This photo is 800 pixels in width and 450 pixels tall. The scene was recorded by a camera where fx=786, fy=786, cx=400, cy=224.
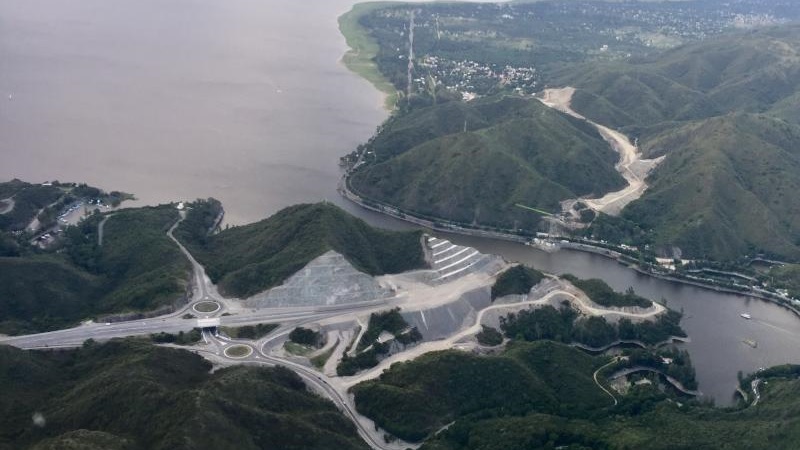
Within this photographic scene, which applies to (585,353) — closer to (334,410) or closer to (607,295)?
(607,295)

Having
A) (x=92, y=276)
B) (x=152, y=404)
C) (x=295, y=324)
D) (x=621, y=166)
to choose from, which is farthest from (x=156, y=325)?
(x=621, y=166)

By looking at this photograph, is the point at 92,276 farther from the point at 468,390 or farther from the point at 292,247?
the point at 468,390

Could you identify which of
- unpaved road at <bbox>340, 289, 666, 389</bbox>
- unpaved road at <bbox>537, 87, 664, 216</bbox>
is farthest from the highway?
unpaved road at <bbox>537, 87, 664, 216</bbox>

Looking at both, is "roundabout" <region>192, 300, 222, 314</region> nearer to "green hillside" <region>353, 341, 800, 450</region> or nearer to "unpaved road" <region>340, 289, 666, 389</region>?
"unpaved road" <region>340, 289, 666, 389</region>

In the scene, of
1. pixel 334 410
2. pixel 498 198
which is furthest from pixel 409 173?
pixel 334 410

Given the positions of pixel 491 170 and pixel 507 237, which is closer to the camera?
pixel 507 237

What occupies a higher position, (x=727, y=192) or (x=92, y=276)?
(x=727, y=192)
